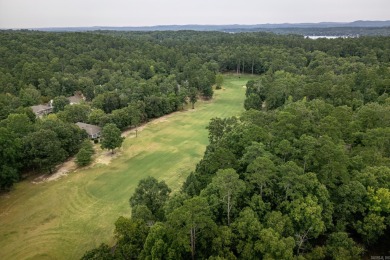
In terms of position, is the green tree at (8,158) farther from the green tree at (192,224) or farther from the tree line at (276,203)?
the green tree at (192,224)

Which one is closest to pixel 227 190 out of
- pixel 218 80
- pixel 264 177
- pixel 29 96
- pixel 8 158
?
pixel 264 177

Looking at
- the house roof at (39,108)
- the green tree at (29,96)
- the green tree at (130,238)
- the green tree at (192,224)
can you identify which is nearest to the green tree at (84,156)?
the green tree at (130,238)

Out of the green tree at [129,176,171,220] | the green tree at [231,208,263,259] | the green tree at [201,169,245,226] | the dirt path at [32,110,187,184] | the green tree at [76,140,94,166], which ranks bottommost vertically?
the dirt path at [32,110,187,184]

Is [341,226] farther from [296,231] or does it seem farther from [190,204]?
[190,204]

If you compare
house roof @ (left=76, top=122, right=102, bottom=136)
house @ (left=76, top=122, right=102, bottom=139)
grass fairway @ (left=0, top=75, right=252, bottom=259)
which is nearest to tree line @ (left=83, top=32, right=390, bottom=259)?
grass fairway @ (left=0, top=75, right=252, bottom=259)

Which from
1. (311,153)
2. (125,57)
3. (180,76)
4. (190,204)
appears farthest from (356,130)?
(125,57)

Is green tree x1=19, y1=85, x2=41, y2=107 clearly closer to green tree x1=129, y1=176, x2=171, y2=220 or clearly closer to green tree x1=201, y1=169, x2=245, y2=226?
green tree x1=129, y1=176, x2=171, y2=220

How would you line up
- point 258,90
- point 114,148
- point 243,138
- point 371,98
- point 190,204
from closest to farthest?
point 190,204 → point 243,138 → point 114,148 → point 371,98 → point 258,90
